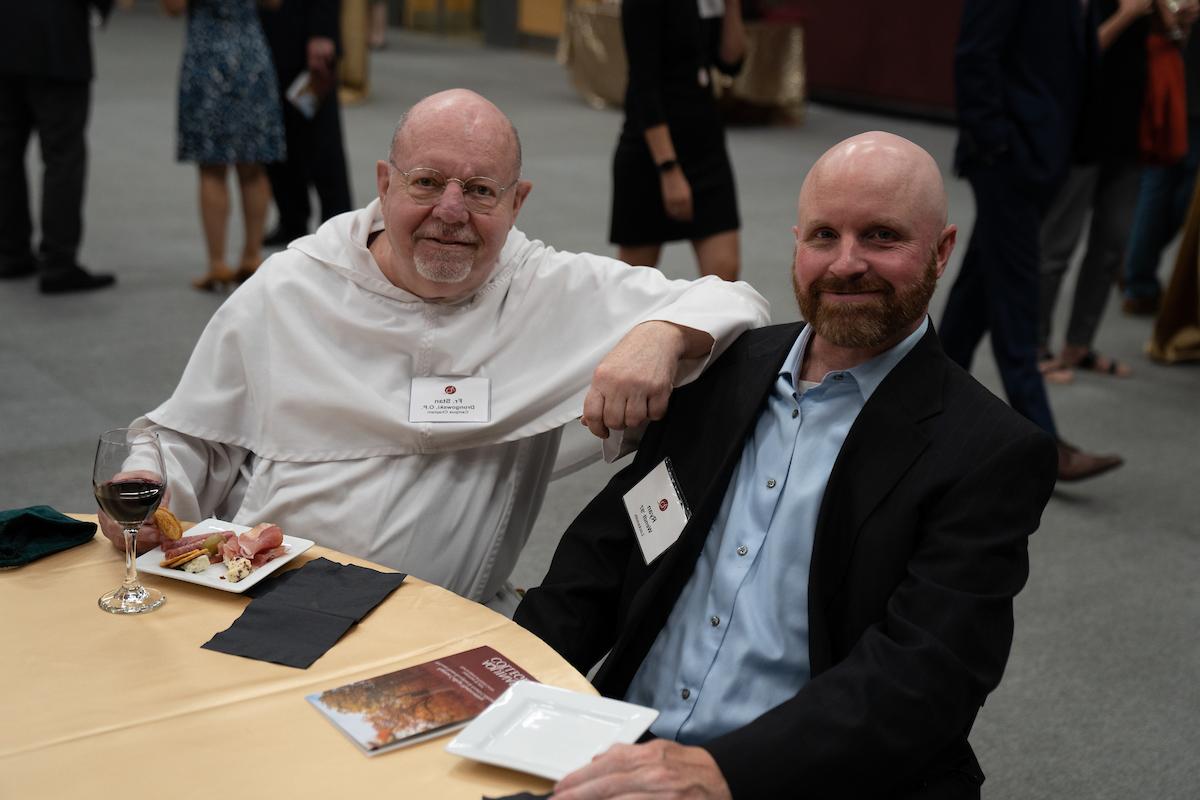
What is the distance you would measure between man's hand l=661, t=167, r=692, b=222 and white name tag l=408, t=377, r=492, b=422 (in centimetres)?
205

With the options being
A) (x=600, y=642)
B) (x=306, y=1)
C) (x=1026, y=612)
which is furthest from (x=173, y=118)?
(x=600, y=642)

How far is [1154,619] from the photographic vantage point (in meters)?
3.50

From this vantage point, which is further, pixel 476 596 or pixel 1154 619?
pixel 1154 619

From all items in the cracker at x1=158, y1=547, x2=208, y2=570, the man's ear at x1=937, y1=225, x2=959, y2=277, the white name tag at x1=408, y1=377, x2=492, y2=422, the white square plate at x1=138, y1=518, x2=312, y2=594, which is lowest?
the white square plate at x1=138, y1=518, x2=312, y2=594

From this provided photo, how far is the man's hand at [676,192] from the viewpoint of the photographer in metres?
4.18

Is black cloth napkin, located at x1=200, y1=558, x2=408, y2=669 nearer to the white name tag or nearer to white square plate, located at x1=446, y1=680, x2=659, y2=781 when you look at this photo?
white square plate, located at x1=446, y1=680, x2=659, y2=781

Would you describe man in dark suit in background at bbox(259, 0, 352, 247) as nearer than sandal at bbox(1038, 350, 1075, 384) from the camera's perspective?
No

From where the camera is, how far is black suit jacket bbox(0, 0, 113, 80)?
5516mm

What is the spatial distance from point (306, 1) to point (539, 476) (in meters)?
4.60

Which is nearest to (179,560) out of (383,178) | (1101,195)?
(383,178)

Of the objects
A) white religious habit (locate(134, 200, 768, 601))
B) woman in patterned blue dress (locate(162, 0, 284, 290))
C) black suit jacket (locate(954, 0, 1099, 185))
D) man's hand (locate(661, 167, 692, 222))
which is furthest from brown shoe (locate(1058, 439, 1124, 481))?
woman in patterned blue dress (locate(162, 0, 284, 290))

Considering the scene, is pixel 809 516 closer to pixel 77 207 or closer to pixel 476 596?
pixel 476 596

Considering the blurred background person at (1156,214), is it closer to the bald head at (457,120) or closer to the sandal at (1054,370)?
the sandal at (1054,370)

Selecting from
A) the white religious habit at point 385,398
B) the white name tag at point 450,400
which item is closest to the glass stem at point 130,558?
the white religious habit at point 385,398
